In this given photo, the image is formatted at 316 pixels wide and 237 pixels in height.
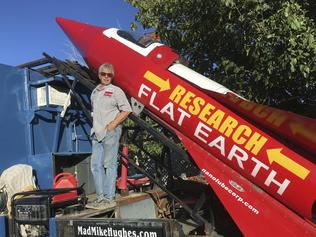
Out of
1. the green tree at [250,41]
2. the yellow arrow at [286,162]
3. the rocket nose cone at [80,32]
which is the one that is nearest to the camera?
the yellow arrow at [286,162]

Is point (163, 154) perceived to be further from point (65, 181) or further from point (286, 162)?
point (286, 162)

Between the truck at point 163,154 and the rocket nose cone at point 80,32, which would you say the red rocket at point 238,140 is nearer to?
the truck at point 163,154

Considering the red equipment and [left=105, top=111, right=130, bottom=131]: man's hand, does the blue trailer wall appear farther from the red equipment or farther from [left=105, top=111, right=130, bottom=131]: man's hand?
[left=105, top=111, right=130, bottom=131]: man's hand

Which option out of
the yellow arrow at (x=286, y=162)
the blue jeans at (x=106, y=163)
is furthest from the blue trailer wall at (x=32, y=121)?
the yellow arrow at (x=286, y=162)

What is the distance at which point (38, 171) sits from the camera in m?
6.29

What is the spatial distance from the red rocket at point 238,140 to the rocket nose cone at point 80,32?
80 cm

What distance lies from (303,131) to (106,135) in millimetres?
2151

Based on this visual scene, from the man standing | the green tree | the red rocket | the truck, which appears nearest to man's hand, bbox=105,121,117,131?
the man standing

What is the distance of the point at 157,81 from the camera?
5.63 m

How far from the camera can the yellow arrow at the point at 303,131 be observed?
4523mm

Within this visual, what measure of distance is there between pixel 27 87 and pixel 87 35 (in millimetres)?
1087

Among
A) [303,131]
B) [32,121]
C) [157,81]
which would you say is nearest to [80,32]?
[32,121]

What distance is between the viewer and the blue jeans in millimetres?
5508

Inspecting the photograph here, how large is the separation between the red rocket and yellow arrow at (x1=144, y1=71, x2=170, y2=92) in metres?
0.01
